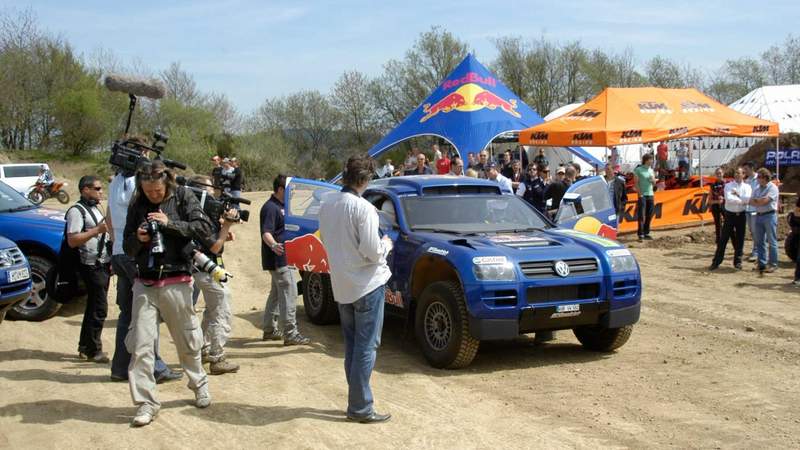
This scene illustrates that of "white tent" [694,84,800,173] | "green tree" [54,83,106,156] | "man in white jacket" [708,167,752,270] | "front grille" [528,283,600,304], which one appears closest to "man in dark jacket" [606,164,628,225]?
"man in white jacket" [708,167,752,270]

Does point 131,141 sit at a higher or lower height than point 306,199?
higher

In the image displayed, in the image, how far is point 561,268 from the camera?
287 inches

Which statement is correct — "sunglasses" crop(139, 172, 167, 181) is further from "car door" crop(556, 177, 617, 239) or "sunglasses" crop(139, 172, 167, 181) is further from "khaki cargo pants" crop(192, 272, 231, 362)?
"car door" crop(556, 177, 617, 239)

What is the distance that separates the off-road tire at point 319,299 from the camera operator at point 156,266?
3404mm

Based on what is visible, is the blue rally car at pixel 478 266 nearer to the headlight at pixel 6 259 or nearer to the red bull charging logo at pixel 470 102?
the headlight at pixel 6 259

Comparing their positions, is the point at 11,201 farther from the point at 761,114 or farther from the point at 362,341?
the point at 761,114

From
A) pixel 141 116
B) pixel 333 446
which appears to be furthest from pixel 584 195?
pixel 141 116

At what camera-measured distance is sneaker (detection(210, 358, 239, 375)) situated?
24.1 feet

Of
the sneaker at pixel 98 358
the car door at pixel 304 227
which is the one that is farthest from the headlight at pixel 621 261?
the sneaker at pixel 98 358

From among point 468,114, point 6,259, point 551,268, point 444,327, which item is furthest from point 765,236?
point 6,259

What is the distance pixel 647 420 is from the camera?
587 centimetres

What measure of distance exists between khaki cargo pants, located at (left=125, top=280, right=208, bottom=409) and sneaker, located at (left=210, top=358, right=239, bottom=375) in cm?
139

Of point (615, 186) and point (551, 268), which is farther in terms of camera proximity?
point (615, 186)

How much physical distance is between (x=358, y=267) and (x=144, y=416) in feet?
6.26
